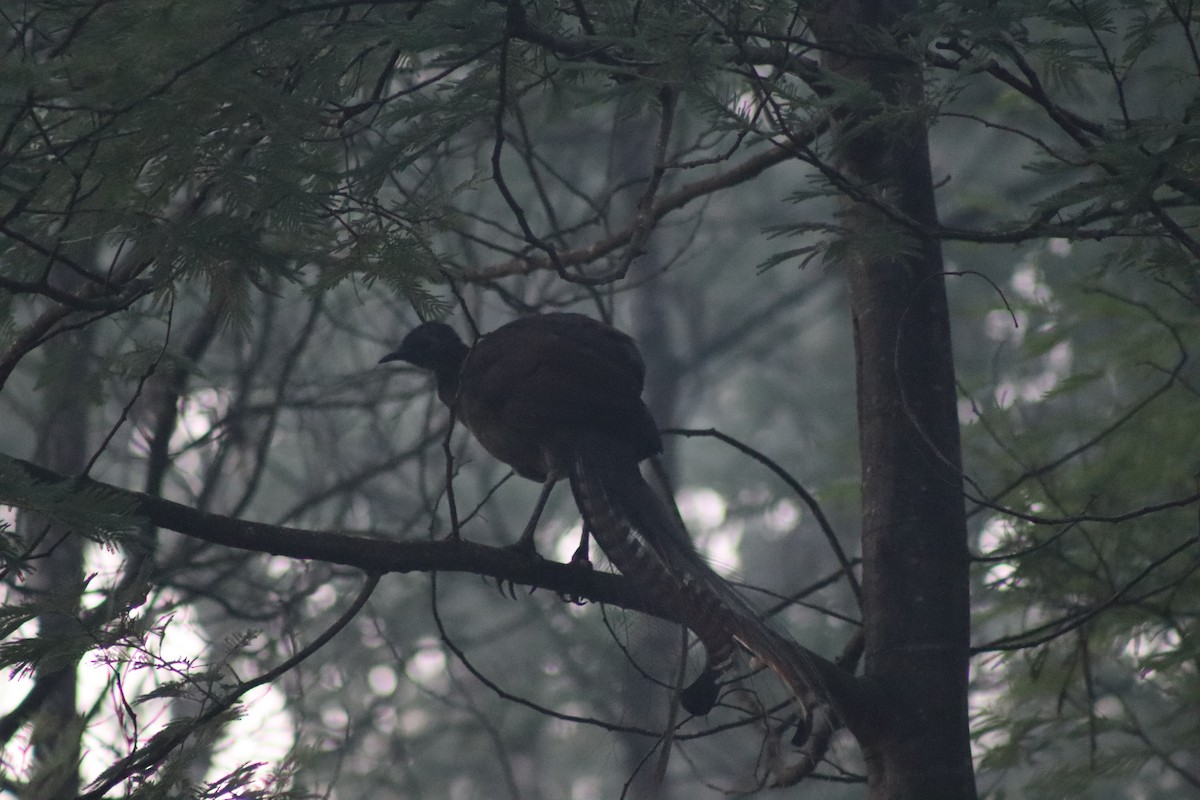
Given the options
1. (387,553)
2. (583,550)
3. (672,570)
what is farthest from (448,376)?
(387,553)

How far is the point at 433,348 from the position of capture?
5316mm

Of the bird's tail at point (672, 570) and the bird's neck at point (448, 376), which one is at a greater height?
the bird's neck at point (448, 376)

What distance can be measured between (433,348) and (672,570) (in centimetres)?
234

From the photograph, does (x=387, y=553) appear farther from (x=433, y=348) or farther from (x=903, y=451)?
(x=433, y=348)

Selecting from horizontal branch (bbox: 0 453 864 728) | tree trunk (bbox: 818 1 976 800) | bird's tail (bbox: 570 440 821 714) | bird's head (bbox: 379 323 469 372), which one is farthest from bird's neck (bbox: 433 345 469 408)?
tree trunk (bbox: 818 1 976 800)

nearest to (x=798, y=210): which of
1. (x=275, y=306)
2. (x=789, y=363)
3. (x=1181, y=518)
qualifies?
(x=789, y=363)

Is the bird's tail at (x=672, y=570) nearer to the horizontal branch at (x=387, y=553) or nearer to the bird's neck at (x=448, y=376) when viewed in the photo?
the horizontal branch at (x=387, y=553)

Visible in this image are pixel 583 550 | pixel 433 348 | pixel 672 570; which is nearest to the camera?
pixel 672 570

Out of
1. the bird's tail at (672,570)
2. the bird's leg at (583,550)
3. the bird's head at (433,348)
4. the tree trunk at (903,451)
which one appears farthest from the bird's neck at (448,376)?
the tree trunk at (903,451)

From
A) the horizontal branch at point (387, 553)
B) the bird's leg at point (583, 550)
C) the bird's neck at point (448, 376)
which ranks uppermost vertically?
the bird's neck at point (448, 376)

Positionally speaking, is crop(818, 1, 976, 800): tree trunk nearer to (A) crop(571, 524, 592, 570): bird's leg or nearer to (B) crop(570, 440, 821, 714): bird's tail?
(B) crop(570, 440, 821, 714): bird's tail

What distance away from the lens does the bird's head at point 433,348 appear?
5305 millimetres

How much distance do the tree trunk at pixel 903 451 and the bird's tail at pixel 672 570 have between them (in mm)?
396

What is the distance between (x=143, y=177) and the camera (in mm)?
2830
